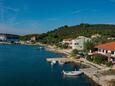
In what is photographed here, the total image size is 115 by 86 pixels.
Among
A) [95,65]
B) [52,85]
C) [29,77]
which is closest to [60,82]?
[52,85]

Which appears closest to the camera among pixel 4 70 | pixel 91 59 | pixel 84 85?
pixel 84 85

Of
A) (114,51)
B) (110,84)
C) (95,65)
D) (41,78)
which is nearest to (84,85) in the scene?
(110,84)

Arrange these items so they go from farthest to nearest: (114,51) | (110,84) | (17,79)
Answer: (114,51)
(17,79)
(110,84)

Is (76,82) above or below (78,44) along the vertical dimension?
below

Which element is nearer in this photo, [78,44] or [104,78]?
[104,78]

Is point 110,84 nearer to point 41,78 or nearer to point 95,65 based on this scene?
point 41,78

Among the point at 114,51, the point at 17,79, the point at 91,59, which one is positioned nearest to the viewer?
Answer: the point at 17,79

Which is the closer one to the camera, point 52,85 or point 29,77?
point 52,85

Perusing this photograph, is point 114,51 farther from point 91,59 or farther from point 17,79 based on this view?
point 17,79

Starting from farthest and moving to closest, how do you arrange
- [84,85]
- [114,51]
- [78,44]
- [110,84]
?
[78,44], [114,51], [84,85], [110,84]
